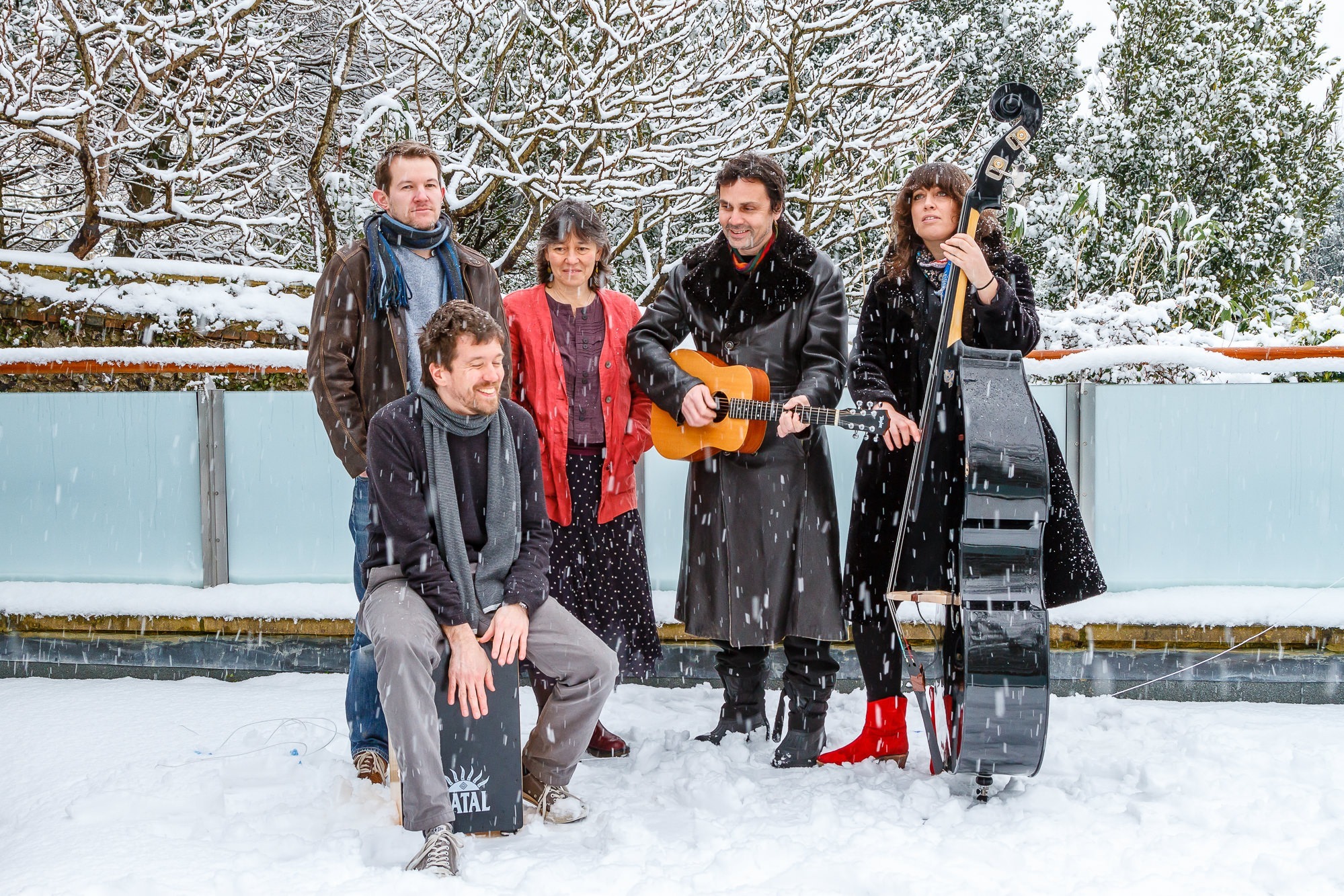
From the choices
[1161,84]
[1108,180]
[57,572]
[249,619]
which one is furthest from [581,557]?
[1161,84]

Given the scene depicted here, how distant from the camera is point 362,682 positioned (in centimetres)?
308

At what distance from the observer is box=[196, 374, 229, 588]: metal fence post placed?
4707 mm

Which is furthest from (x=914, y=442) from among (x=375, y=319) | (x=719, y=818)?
(x=375, y=319)

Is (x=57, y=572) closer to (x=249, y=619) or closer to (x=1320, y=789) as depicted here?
(x=249, y=619)

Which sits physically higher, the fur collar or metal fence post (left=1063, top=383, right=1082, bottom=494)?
the fur collar

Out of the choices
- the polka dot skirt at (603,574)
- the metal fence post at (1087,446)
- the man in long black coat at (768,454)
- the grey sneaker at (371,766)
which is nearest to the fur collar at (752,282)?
the man in long black coat at (768,454)

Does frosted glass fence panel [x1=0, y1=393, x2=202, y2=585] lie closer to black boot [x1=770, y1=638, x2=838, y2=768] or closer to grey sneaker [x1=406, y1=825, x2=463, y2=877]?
grey sneaker [x1=406, y1=825, x2=463, y2=877]

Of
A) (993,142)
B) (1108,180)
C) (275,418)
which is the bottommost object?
(275,418)

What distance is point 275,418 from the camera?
4.71 meters

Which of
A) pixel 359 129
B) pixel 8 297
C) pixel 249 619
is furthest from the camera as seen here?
pixel 359 129

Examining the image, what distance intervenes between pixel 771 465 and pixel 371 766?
1.47 m

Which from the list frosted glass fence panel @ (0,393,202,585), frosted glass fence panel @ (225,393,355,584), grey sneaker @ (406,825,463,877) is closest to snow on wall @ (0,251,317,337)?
frosted glass fence panel @ (0,393,202,585)

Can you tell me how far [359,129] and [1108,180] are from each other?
11.7 m

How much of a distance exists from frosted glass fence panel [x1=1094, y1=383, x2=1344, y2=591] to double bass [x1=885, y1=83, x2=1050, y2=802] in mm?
1829
